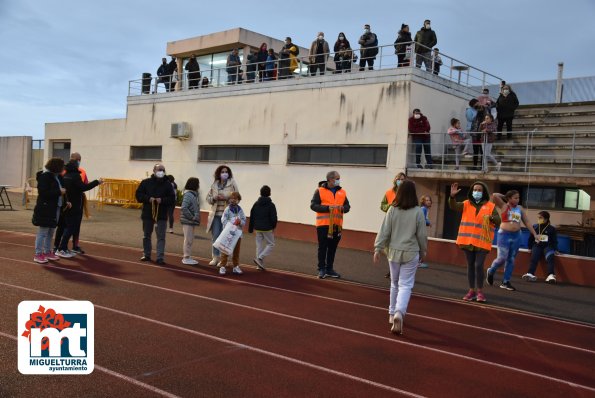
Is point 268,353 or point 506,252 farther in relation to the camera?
point 506,252

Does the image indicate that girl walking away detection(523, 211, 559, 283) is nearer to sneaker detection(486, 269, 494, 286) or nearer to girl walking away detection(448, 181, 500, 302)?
sneaker detection(486, 269, 494, 286)

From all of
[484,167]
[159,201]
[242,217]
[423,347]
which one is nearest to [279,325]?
[423,347]

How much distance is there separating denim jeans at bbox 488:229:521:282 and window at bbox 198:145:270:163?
1195 cm

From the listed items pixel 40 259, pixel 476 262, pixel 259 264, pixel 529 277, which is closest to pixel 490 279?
A: pixel 529 277

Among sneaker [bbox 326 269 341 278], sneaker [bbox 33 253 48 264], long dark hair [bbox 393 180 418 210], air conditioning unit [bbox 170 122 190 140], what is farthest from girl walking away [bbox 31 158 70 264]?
air conditioning unit [bbox 170 122 190 140]

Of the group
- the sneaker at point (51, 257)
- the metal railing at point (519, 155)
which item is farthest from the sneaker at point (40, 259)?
the metal railing at point (519, 155)

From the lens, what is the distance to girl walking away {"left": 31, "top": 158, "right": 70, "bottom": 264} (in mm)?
10078

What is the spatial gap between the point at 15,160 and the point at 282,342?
115 ft

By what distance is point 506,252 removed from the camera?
10.9 meters

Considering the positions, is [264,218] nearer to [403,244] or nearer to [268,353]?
[403,244]

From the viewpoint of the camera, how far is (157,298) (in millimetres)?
8102

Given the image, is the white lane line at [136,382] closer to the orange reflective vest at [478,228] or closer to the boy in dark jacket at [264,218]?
the orange reflective vest at [478,228]

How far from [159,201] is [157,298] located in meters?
3.37

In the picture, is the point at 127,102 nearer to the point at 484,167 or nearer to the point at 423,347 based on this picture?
the point at 484,167
